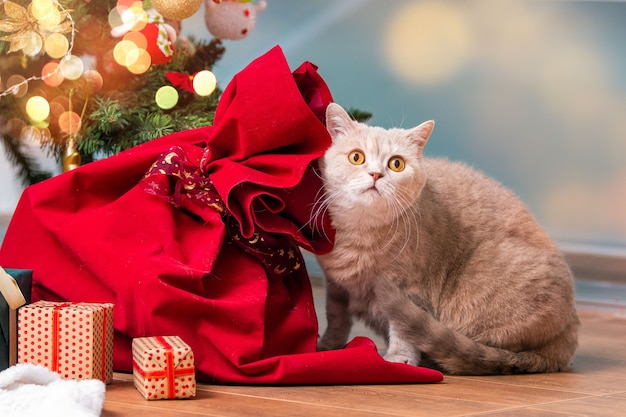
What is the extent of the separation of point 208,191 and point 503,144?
74.9 inches

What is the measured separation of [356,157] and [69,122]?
2.83 ft

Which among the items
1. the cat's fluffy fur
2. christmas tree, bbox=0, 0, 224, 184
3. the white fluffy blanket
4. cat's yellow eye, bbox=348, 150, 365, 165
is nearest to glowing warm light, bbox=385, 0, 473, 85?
christmas tree, bbox=0, 0, 224, 184

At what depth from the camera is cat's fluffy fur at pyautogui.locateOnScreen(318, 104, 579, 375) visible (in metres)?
1.70

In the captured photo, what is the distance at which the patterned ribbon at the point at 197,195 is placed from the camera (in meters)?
1.68

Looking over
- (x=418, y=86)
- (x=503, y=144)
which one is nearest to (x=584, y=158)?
(x=503, y=144)

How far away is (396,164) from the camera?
1703 millimetres

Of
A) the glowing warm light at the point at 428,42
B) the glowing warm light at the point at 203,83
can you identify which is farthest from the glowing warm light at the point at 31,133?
the glowing warm light at the point at 428,42

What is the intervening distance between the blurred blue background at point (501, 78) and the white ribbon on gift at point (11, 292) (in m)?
1.98

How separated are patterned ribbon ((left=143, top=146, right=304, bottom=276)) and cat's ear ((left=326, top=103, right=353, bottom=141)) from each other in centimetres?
24

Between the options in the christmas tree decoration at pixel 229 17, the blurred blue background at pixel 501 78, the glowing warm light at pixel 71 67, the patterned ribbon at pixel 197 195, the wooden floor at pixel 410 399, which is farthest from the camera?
the blurred blue background at pixel 501 78

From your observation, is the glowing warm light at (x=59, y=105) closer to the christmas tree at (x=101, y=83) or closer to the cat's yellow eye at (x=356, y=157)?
the christmas tree at (x=101, y=83)

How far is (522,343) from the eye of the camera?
1794 millimetres

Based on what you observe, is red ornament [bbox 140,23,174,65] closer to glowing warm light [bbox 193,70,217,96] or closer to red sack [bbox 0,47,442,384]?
glowing warm light [bbox 193,70,217,96]

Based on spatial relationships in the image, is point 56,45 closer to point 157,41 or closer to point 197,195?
point 157,41
